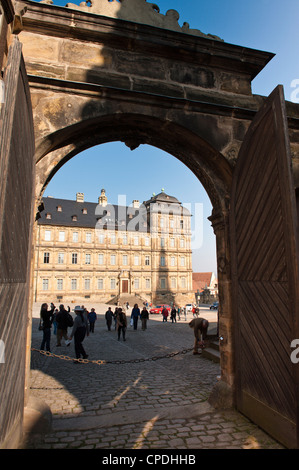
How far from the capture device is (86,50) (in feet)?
12.8

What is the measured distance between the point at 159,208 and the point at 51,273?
61.1 ft

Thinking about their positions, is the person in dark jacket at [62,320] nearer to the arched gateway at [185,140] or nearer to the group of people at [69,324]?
the group of people at [69,324]

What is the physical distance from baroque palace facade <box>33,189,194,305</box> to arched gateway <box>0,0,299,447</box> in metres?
35.9

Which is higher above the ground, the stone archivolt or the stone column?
the stone archivolt

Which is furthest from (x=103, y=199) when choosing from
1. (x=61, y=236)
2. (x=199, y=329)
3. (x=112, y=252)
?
(x=199, y=329)

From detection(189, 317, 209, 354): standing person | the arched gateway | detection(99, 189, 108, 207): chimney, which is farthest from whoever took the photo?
detection(99, 189, 108, 207): chimney

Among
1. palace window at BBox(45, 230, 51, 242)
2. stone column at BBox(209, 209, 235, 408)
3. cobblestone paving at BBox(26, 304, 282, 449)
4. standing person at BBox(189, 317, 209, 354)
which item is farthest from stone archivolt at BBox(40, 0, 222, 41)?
palace window at BBox(45, 230, 51, 242)

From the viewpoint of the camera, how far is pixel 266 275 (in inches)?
131

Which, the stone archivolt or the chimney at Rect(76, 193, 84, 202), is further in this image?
the chimney at Rect(76, 193, 84, 202)

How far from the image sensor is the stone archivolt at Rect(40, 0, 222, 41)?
387 cm

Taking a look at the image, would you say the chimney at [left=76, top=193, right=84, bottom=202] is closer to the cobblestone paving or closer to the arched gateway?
the cobblestone paving

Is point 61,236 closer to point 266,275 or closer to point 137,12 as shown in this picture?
point 137,12

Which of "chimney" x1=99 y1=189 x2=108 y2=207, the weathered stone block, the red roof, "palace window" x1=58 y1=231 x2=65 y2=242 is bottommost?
the red roof

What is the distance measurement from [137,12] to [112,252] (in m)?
39.3
